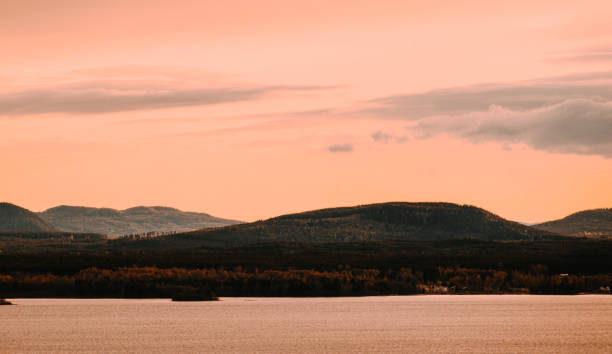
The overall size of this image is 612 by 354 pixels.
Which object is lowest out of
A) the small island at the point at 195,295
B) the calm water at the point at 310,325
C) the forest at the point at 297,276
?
the calm water at the point at 310,325

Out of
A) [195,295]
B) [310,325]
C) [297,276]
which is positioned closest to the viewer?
[310,325]

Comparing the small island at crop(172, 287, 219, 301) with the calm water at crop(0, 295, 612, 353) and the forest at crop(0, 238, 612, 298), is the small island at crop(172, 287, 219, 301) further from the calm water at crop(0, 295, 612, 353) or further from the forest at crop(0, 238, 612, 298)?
the calm water at crop(0, 295, 612, 353)

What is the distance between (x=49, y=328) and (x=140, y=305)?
106ft

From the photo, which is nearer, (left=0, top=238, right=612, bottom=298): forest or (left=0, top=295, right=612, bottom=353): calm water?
(left=0, top=295, right=612, bottom=353): calm water

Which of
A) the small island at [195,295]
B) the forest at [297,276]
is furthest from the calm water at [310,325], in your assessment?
the forest at [297,276]

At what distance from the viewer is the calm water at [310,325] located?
271 feet

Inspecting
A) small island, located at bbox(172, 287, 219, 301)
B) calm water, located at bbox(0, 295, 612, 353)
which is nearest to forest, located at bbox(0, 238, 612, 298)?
small island, located at bbox(172, 287, 219, 301)

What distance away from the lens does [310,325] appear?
9962 cm

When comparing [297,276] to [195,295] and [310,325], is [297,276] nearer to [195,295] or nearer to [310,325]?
[195,295]

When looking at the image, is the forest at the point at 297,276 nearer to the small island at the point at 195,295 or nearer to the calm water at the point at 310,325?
the small island at the point at 195,295

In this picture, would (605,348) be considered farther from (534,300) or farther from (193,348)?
(534,300)

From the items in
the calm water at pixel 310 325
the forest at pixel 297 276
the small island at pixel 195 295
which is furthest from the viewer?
the forest at pixel 297 276

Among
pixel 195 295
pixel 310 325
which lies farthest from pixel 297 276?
pixel 310 325

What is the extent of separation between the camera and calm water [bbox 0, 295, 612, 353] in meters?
82.6
